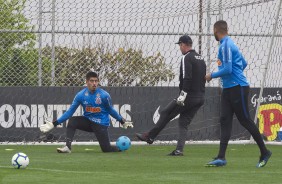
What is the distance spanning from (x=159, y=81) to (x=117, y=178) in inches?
362

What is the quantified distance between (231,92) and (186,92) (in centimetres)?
236

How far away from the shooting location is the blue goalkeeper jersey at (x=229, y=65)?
1152 centimetres

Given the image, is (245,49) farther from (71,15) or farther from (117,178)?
(117,178)

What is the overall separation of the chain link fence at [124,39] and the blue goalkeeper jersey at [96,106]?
3201 millimetres

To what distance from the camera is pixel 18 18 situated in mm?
18375

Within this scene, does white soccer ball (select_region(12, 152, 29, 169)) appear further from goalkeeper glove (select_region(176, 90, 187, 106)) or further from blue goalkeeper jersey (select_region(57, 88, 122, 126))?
blue goalkeeper jersey (select_region(57, 88, 122, 126))

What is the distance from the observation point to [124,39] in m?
18.6

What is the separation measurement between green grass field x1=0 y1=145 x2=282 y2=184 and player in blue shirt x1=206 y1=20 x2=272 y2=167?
0.29m

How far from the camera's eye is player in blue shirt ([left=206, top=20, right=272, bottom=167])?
37.9 feet

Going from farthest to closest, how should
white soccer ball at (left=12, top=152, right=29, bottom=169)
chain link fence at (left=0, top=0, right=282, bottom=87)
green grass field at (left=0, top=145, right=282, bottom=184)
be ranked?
1. chain link fence at (left=0, top=0, right=282, bottom=87)
2. white soccer ball at (left=12, top=152, right=29, bottom=169)
3. green grass field at (left=0, top=145, right=282, bottom=184)

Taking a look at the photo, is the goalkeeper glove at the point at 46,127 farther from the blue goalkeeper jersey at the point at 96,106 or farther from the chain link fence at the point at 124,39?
the chain link fence at the point at 124,39

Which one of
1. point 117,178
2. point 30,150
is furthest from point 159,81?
point 117,178

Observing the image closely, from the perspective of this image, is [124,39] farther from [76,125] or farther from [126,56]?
[76,125]

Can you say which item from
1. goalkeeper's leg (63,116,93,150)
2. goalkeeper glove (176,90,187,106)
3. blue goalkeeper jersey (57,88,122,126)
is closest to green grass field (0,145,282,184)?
goalkeeper's leg (63,116,93,150)
